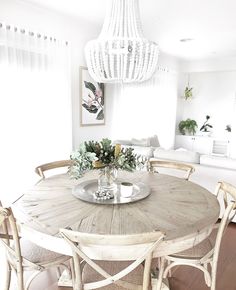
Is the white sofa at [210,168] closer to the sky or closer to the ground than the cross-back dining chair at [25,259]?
closer to the sky

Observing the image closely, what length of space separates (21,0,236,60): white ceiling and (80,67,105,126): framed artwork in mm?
839

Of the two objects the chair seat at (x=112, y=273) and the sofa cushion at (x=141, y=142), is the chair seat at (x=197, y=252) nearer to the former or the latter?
the chair seat at (x=112, y=273)

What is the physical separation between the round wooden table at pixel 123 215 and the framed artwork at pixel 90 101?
2.06 meters

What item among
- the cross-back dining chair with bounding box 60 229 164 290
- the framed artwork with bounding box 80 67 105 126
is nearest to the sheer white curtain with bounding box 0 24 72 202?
the framed artwork with bounding box 80 67 105 126

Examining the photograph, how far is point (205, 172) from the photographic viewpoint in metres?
2.98

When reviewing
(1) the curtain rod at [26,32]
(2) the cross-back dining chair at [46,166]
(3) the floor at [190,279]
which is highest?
(1) the curtain rod at [26,32]

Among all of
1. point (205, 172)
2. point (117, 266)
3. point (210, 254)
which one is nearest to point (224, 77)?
point (205, 172)

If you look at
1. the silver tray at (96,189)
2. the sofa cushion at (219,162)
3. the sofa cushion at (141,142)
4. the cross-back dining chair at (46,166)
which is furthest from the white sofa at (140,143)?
the silver tray at (96,189)

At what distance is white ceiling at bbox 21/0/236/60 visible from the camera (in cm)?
274

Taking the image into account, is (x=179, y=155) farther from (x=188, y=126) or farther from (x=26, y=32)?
(x=188, y=126)

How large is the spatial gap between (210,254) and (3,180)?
231 centimetres

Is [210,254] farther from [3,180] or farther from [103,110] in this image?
[103,110]

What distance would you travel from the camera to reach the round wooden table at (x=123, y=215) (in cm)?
130

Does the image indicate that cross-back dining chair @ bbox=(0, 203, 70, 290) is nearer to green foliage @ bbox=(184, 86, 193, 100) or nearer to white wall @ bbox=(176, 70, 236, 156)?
white wall @ bbox=(176, 70, 236, 156)
